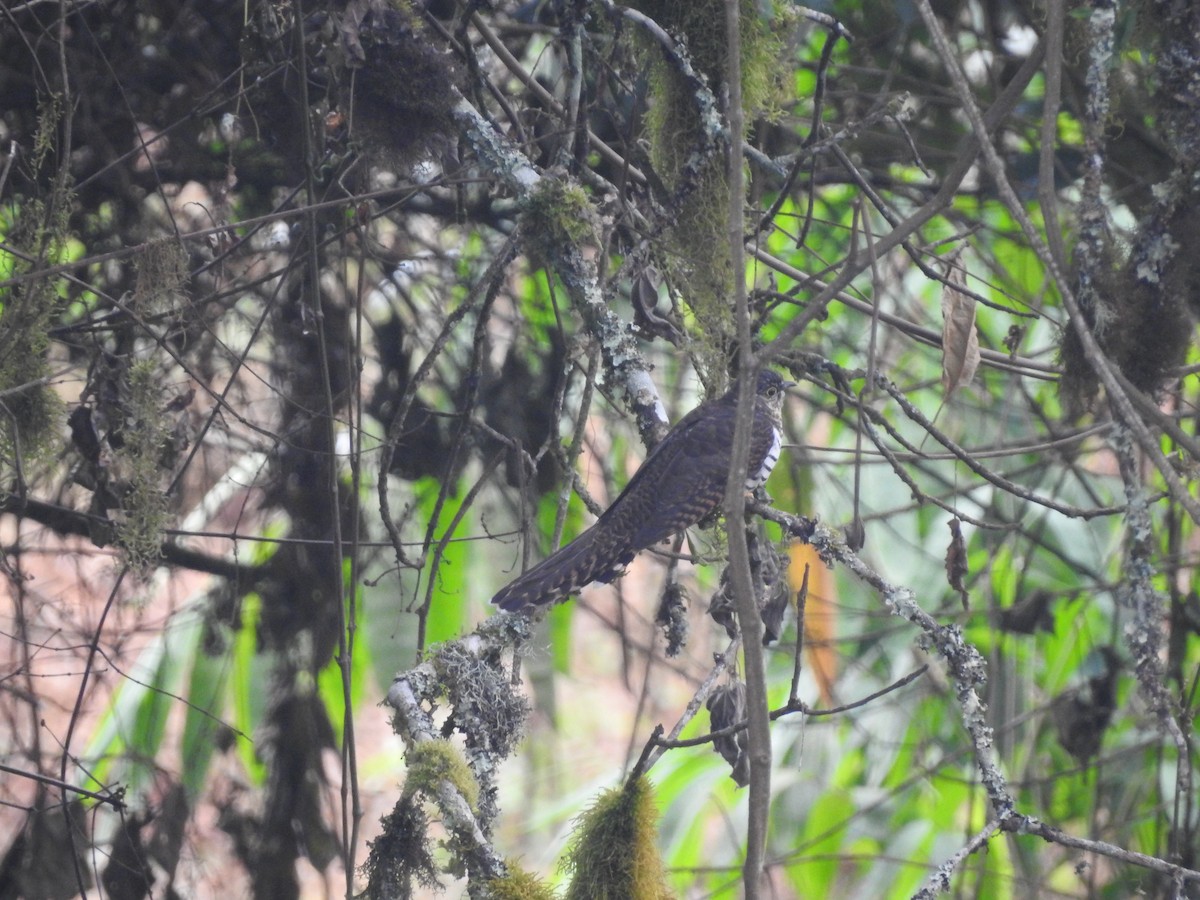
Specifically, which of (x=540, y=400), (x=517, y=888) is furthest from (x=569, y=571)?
(x=540, y=400)

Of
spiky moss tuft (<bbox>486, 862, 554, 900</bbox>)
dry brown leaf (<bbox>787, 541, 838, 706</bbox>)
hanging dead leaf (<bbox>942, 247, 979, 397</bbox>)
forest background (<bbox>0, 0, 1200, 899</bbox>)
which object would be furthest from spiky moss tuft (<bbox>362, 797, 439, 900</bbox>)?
dry brown leaf (<bbox>787, 541, 838, 706</bbox>)

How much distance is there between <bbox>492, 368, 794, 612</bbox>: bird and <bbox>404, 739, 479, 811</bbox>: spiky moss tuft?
531 millimetres

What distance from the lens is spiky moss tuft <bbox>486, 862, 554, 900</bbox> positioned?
213 cm

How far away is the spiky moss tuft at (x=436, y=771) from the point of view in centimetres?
220

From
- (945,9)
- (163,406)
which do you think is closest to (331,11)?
(163,406)

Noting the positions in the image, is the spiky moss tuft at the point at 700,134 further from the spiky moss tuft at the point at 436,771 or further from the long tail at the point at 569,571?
the spiky moss tuft at the point at 436,771

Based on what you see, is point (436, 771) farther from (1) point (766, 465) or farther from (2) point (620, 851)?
(1) point (766, 465)

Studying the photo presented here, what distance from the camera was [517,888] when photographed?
214 cm

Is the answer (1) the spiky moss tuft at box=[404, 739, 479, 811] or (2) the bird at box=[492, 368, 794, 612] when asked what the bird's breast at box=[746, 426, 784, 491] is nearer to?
(2) the bird at box=[492, 368, 794, 612]

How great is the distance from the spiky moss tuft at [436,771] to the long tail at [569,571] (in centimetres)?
53

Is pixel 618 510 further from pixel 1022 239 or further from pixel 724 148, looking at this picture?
pixel 1022 239

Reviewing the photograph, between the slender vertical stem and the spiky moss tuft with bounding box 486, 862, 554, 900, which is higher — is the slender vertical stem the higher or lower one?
the higher one

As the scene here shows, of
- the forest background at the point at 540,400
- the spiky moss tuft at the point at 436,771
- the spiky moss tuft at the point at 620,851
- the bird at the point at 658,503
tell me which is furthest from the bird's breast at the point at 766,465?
the spiky moss tuft at the point at 436,771

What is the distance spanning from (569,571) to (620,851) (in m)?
0.90
